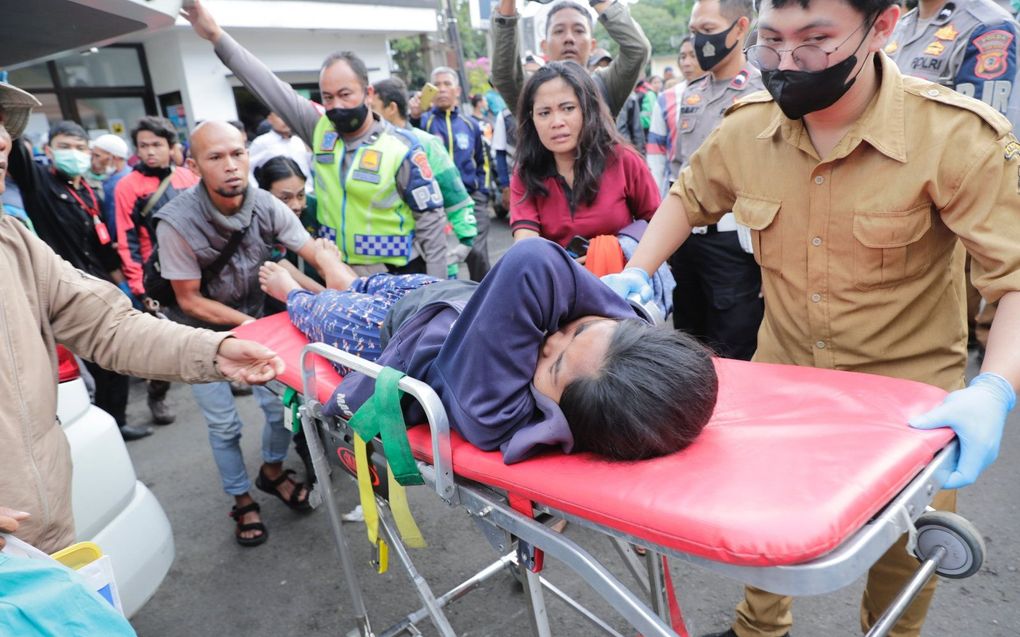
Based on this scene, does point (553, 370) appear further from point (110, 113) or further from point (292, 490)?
point (110, 113)

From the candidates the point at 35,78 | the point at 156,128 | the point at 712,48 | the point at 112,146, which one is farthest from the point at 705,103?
the point at 35,78

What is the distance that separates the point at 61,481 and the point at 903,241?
204 centimetres

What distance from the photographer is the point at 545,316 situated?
1527mm

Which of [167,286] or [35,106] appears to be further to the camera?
[167,286]

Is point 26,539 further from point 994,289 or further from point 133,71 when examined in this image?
point 133,71

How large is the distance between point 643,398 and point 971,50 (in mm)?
2954

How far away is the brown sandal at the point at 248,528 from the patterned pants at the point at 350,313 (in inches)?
38.0

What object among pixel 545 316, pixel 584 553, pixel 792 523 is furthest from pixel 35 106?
pixel 792 523

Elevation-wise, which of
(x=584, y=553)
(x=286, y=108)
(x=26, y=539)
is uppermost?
(x=286, y=108)

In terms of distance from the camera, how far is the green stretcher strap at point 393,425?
1.46m

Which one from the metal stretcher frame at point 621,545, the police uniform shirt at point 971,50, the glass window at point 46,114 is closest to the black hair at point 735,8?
the police uniform shirt at point 971,50

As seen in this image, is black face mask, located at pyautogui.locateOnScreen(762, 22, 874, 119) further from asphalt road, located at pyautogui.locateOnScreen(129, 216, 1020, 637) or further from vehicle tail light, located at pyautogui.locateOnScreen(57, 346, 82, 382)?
vehicle tail light, located at pyautogui.locateOnScreen(57, 346, 82, 382)

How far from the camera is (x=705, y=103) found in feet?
10.4

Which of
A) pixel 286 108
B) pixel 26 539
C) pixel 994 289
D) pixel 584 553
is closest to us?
pixel 584 553
